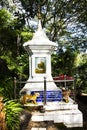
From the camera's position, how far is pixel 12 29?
2464 cm

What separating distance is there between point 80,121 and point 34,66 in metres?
4.29

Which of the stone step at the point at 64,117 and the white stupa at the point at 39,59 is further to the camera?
the white stupa at the point at 39,59

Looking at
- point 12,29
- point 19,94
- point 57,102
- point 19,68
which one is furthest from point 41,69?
point 12,29

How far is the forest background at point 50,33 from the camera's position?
24.1 m

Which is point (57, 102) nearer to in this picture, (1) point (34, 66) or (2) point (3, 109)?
(1) point (34, 66)

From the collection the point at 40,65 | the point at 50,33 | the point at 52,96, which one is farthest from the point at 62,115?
the point at 50,33

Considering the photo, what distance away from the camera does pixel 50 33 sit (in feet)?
97.8

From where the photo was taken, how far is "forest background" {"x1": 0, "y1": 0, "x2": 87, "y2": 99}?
79.1ft

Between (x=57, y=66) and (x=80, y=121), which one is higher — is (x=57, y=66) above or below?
above

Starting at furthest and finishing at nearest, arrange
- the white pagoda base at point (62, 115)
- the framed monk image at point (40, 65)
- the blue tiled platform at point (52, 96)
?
the framed monk image at point (40, 65)
the blue tiled platform at point (52, 96)
the white pagoda base at point (62, 115)

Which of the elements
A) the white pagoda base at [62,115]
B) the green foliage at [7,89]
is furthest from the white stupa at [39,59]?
the white pagoda base at [62,115]

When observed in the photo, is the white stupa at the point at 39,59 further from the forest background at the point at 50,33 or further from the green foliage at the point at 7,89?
the forest background at the point at 50,33

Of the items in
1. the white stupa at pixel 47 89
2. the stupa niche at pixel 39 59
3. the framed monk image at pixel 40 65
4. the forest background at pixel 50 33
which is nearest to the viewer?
the white stupa at pixel 47 89

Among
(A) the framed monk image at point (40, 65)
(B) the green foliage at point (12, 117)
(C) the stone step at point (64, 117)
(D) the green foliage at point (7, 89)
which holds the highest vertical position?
(A) the framed monk image at point (40, 65)
